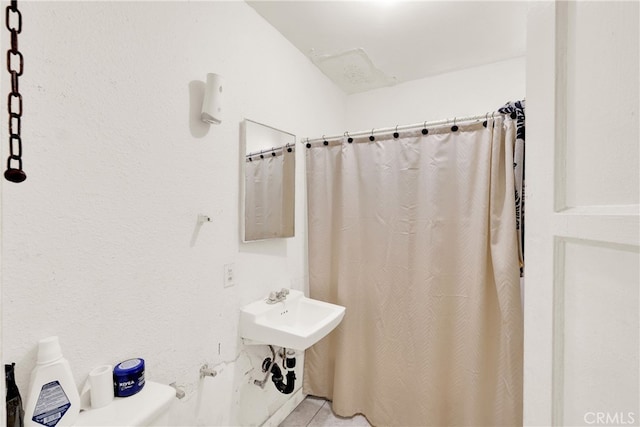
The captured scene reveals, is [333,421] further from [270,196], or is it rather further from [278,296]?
[270,196]

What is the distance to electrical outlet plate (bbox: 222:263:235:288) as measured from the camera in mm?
1336

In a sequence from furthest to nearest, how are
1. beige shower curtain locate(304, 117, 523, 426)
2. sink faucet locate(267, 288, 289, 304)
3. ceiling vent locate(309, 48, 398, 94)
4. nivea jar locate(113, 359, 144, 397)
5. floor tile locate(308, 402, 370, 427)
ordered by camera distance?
ceiling vent locate(309, 48, 398, 94)
floor tile locate(308, 402, 370, 427)
sink faucet locate(267, 288, 289, 304)
beige shower curtain locate(304, 117, 523, 426)
nivea jar locate(113, 359, 144, 397)

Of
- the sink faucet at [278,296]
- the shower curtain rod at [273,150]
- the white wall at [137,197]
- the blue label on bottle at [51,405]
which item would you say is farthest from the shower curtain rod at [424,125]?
the blue label on bottle at [51,405]

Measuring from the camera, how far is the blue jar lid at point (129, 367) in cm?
88

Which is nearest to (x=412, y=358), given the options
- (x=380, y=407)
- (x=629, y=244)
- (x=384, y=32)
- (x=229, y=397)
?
(x=380, y=407)

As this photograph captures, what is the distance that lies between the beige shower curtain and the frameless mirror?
23cm

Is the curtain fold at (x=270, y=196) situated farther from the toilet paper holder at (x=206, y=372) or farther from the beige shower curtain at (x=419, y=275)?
the toilet paper holder at (x=206, y=372)

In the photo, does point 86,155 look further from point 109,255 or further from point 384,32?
point 384,32

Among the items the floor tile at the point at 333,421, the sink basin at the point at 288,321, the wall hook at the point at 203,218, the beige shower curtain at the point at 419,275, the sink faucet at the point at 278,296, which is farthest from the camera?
the floor tile at the point at 333,421

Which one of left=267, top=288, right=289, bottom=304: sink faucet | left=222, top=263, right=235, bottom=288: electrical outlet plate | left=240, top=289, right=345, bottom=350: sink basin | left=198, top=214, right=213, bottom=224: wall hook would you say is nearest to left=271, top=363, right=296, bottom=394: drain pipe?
left=240, top=289, right=345, bottom=350: sink basin

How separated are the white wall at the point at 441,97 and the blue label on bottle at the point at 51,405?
2300mm

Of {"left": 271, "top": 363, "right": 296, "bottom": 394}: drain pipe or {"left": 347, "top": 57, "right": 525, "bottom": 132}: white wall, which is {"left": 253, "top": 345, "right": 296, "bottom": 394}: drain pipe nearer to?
{"left": 271, "top": 363, "right": 296, "bottom": 394}: drain pipe

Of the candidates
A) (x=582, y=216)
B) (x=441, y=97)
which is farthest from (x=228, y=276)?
(x=441, y=97)

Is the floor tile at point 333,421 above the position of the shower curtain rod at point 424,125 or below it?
below
